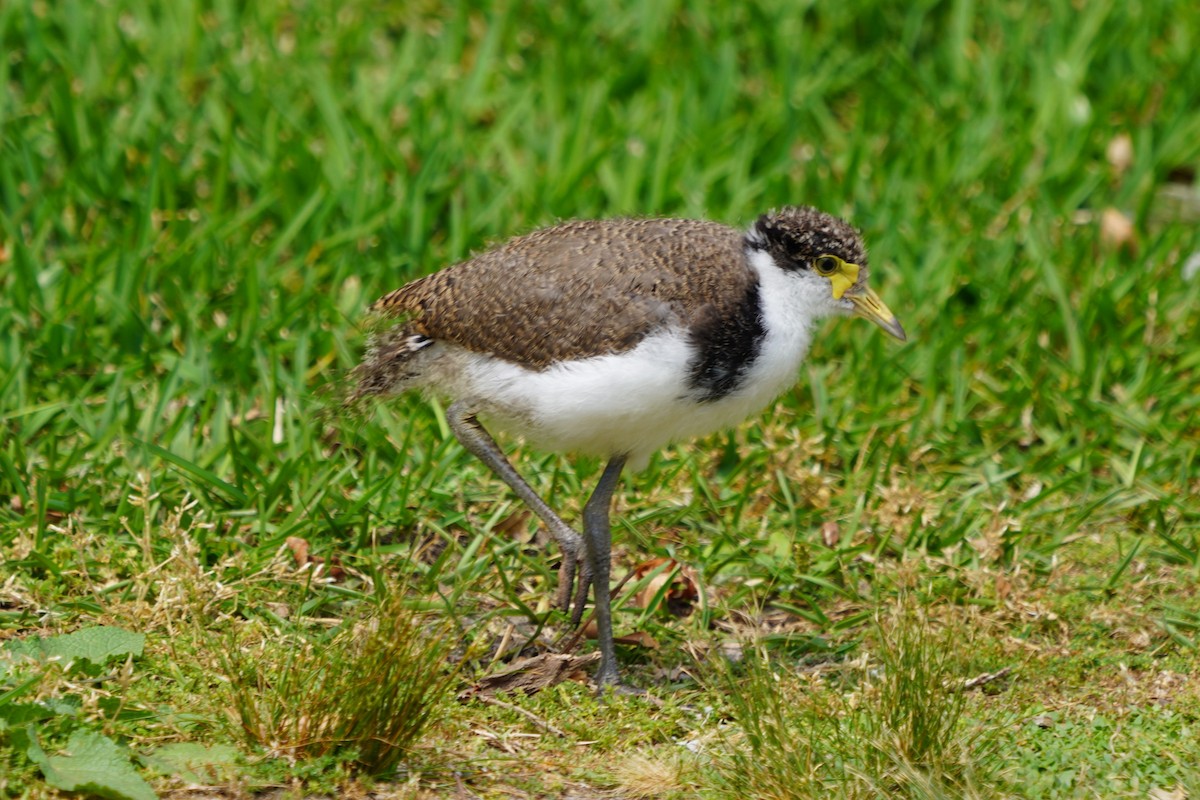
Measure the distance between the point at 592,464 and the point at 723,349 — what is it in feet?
4.17

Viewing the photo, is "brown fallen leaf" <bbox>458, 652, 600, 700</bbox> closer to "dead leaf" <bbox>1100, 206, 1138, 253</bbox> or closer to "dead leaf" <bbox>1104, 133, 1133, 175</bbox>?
"dead leaf" <bbox>1100, 206, 1138, 253</bbox>

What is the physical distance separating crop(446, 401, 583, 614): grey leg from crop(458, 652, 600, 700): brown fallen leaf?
21cm

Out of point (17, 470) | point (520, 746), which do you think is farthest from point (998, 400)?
point (17, 470)

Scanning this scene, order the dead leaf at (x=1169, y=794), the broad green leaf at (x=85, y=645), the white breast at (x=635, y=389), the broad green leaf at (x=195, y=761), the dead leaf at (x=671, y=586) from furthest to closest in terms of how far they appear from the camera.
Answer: the dead leaf at (x=671, y=586) → the white breast at (x=635, y=389) → the broad green leaf at (x=85, y=645) → the dead leaf at (x=1169, y=794) → the broad green leaf at (x=195, y=761)

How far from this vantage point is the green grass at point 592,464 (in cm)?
436

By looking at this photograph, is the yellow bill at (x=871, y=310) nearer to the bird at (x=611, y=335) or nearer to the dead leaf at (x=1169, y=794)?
the bird at (x=611, y=335)

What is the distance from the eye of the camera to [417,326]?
15.1 ft

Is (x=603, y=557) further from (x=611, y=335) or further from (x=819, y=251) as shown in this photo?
(x=819, y=251)

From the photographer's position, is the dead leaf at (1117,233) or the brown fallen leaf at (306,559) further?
the dead leaf at (1117,233)

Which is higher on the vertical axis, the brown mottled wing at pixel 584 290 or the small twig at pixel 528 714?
the brown mottled wing at pixel 584 290

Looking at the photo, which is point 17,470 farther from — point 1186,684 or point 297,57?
point 1186,684

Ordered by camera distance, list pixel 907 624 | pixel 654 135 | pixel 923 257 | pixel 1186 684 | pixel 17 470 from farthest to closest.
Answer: pixel 654 135
pixel 923 257
pixel 17 470
pixel 1186 684
pixel 907 624

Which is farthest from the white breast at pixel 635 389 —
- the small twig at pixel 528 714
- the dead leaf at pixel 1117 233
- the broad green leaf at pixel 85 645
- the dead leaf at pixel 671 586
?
the dead leaf at pixel 1117 233

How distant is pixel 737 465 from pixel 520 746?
65.6 inches
